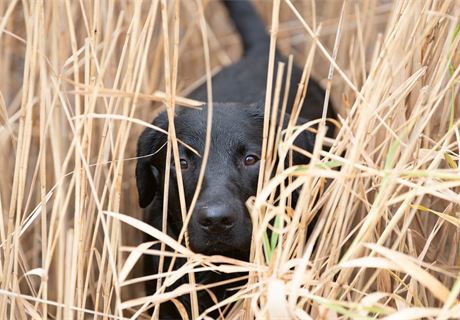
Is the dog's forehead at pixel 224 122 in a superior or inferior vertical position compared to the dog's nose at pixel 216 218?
superior

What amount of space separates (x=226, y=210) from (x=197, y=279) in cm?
70

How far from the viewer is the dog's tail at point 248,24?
406 cm

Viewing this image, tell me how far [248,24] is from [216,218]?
1.92 metres

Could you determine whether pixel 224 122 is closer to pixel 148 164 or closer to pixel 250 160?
pixel 250 160

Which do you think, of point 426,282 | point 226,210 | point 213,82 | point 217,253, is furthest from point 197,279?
point 426,282

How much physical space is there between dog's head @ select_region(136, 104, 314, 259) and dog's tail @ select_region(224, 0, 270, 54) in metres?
1.16

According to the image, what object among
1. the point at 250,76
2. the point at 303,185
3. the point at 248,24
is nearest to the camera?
the point at 303,185

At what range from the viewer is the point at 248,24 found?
4.12 meters

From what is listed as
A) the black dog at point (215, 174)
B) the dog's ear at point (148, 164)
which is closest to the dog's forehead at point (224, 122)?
the black dog at point (215, 174)

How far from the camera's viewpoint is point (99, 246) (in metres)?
3.48

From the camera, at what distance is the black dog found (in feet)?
8.09

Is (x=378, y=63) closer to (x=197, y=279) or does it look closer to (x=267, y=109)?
(x=267, y=109)

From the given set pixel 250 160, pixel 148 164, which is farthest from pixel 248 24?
pixel 250 160

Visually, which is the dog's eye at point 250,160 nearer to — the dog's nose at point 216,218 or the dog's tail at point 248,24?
the dog's nose at point 216,218
